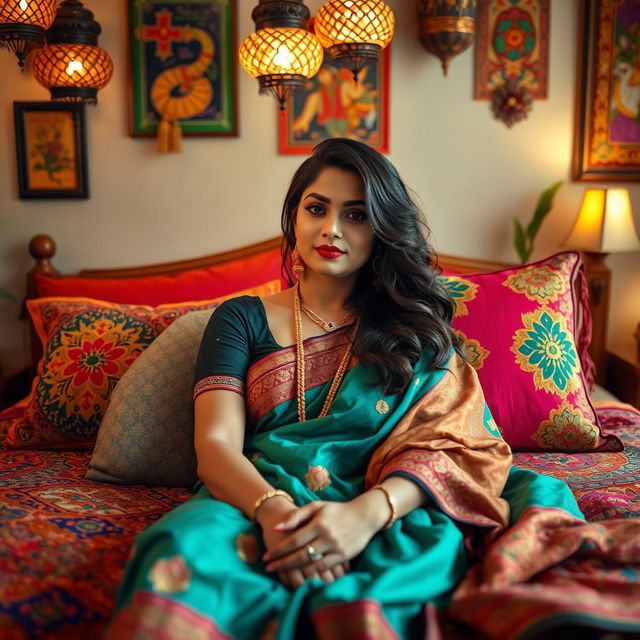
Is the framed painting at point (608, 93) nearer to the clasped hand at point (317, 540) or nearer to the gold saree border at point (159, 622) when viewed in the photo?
the clasped hand at point (317, 540)

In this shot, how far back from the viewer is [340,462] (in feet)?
5.26

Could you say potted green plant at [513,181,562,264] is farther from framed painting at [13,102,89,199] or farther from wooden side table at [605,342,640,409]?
framed painting at [13,102,89,199]

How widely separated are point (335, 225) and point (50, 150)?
1.68m

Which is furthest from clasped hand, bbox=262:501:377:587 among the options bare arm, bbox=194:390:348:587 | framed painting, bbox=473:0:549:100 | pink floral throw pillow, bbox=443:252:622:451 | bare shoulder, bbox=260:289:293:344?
framed painting, bbox=473:0:549:100

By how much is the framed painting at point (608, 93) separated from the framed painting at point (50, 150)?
76.9 inches

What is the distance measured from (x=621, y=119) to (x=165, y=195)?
1827 millimetres

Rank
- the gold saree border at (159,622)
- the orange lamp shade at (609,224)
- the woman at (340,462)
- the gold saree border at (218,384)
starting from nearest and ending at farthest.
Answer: the gold saree border at (159,622) → the woman at (340,462) → the gold saree border at (218,384) → the orange lamp shade at (609,224)

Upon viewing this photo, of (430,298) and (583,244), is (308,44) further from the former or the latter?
(583,244)

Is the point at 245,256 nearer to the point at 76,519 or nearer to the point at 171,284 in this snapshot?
the point at 171,284

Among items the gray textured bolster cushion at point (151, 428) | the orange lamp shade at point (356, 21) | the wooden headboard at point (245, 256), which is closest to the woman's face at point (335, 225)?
the gray textured bolster cushion at point (151, 428)

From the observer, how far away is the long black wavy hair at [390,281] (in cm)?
170

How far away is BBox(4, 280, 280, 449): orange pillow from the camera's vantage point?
2.10m

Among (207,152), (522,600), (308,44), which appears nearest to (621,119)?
(308,44)

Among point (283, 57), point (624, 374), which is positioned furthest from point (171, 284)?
point (624, 374)
